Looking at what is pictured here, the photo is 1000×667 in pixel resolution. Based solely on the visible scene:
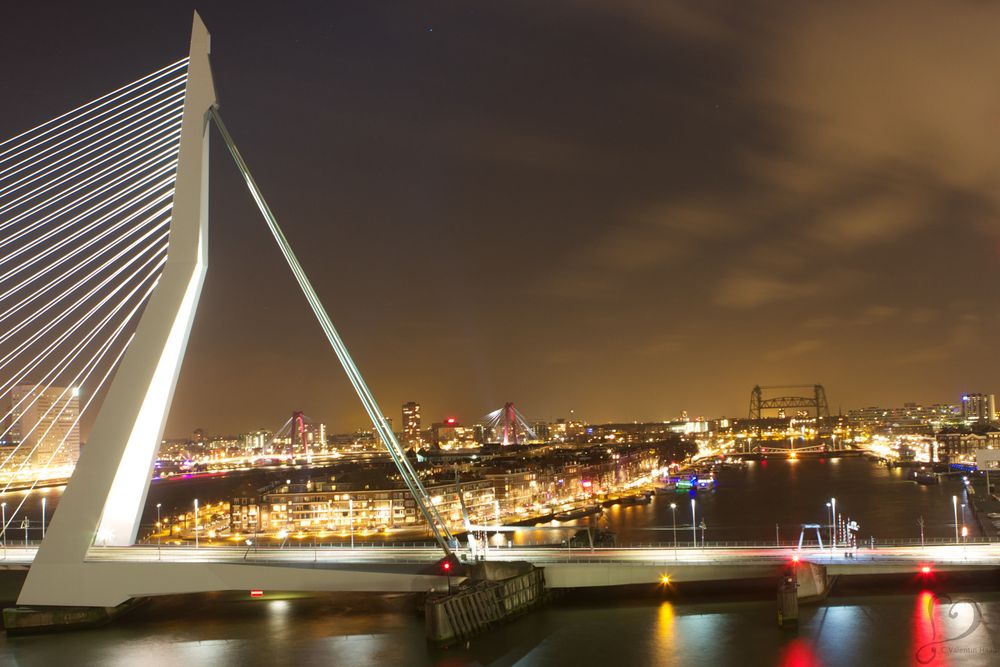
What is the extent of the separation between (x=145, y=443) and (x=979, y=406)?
80.6m

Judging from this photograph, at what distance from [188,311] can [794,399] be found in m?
89.6

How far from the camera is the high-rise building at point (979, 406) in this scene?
76375mm

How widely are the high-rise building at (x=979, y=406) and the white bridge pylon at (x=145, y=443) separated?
7562cm

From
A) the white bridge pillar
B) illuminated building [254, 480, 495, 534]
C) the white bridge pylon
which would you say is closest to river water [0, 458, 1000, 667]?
the white bridge pylon

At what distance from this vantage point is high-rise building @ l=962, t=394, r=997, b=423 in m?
76.4

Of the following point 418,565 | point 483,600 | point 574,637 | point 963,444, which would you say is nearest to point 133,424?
point 418,565

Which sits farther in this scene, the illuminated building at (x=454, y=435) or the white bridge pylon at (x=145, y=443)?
the illuminated building at (x=454, y=435)

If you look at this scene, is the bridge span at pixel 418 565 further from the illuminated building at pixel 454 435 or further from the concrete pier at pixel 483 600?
the illuminated building at pixel 454 435

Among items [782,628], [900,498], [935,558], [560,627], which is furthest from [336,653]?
[900,498]

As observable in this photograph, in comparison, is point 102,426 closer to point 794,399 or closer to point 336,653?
point 336,653

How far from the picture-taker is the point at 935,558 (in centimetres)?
1190

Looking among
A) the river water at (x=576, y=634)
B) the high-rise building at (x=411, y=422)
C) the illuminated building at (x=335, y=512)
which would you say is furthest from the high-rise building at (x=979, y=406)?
the river water at (x=576, y=634)

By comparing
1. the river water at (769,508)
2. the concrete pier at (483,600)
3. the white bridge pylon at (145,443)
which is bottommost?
the river water at (769,508)

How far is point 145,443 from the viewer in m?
9.65
